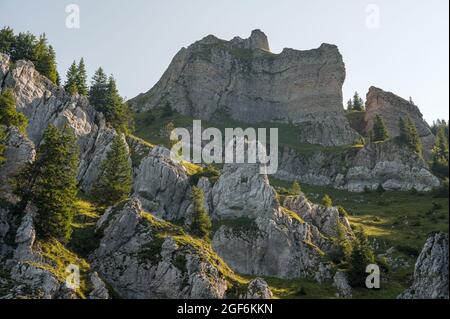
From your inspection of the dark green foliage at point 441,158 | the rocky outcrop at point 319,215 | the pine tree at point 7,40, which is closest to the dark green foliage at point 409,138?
the dark green foliage at point 441,158

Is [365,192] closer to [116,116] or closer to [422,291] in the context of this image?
[116,116]

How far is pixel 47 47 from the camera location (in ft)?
388

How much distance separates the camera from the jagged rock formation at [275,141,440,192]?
148 m

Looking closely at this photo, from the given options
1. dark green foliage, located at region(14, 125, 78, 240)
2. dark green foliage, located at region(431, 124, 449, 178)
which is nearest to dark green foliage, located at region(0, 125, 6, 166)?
dark green foliage, located at region(14, 125, 78, 240)

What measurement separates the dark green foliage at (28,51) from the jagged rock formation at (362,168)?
266 feet

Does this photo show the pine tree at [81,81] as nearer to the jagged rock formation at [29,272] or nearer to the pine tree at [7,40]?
the pine tree at [7,40]

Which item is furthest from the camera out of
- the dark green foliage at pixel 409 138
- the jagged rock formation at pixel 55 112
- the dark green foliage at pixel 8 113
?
the dark green foliage at pixel 409 138

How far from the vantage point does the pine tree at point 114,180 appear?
3300 inches

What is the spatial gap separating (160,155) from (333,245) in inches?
1551

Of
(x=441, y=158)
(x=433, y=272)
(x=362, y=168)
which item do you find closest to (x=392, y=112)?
(x=441, y=158)

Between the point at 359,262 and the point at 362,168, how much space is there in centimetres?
8093

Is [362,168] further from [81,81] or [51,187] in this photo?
[51,187]

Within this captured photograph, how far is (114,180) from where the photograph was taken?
85.1 metres
